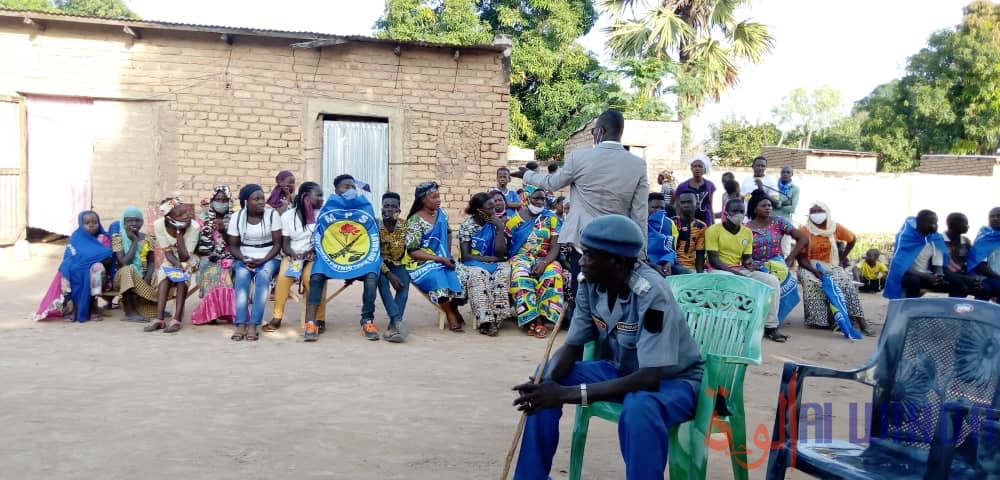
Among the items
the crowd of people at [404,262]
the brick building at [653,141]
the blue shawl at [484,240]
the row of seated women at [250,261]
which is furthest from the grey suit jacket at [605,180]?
the brick building at [653,141]

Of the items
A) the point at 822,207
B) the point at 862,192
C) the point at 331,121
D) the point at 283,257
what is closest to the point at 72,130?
the point at 331,121

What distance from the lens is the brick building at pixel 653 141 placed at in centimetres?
1620

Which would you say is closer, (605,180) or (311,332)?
(605,180)

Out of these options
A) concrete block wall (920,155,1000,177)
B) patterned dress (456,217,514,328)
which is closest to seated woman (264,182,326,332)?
patterned dress (456,217,514,328)

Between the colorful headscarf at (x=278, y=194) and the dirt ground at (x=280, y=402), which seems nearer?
the dirt ground at (x=280, y=402)

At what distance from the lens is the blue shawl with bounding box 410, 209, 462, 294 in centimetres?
748

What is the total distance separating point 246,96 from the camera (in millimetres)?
11883

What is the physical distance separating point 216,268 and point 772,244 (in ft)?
18.4

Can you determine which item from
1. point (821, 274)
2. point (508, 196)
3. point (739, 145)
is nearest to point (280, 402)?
point (508, 196)

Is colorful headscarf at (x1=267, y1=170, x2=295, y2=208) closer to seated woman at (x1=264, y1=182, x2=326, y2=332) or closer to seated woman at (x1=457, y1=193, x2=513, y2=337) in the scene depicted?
seated woman at (x1=264, y1=182, x2=326, y2=332)

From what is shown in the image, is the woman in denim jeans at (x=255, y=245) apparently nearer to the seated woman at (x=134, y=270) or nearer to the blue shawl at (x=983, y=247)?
the seated woman at (x=134, y=270)

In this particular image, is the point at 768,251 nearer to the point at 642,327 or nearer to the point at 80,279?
the point at 642,327

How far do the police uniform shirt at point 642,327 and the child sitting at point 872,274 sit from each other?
9.66 metres

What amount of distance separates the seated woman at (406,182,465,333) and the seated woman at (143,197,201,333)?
206 centimetres
